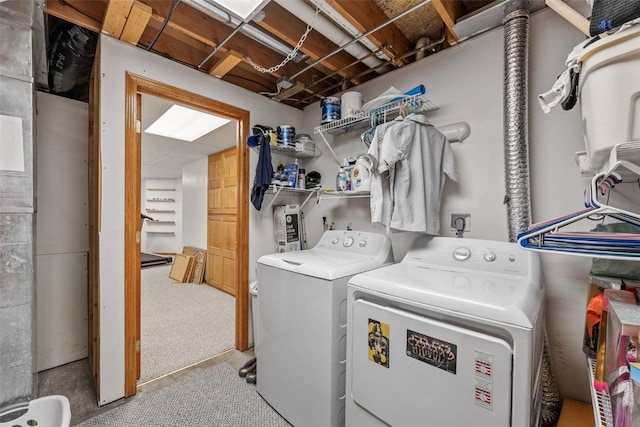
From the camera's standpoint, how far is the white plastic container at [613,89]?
706 mm

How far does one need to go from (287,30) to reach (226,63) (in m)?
0.57

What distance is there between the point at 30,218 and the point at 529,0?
256cm

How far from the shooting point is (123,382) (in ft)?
6.06

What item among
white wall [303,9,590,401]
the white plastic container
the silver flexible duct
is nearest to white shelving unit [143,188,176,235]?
white wall [303,9,590,401]

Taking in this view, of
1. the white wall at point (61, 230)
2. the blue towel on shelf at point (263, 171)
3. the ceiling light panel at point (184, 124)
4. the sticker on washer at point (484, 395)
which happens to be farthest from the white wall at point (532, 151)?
the white wall at point (61, 230)

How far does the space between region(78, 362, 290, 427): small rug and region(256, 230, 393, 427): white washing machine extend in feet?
0.36

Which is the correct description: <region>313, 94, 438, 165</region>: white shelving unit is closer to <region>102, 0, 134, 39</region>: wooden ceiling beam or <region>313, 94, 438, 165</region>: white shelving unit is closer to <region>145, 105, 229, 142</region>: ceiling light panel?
<region>102, 0, 134, 39</region>: wooden ceiling beam

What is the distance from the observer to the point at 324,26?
1730 mm

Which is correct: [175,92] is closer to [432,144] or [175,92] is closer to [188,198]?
[432,144]

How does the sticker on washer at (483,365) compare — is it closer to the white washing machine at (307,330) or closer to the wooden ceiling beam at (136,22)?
the white washing machine at (307,330)

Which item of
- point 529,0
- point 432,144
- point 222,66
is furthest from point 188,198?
point 529,0

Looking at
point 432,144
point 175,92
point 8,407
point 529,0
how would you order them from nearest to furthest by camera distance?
point 8,407
point 529,0
point 432,144
point 175,92

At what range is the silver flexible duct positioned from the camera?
56.7 inches

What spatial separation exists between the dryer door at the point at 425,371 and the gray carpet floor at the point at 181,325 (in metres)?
1.78
